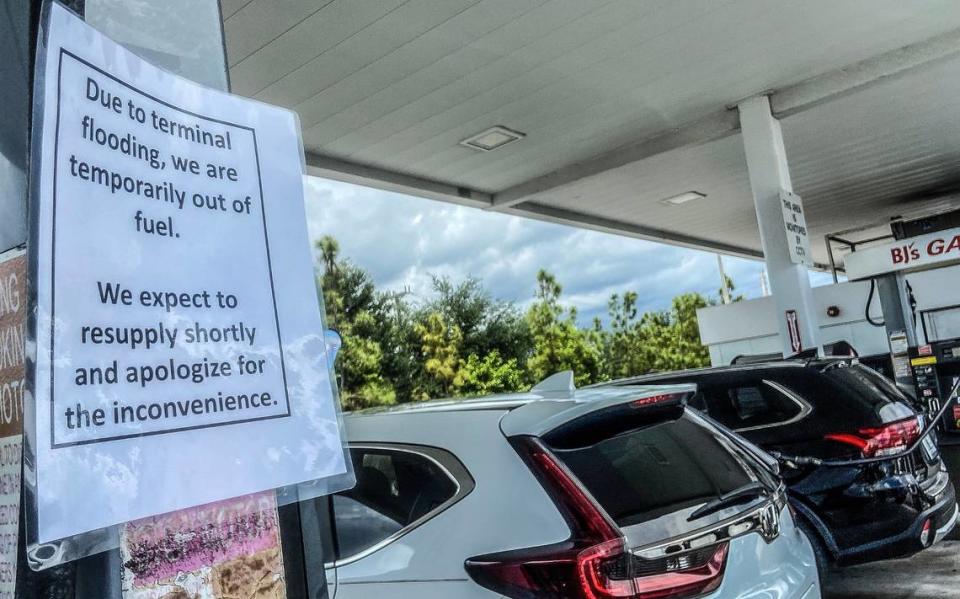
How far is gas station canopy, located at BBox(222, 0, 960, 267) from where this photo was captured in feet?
22.5

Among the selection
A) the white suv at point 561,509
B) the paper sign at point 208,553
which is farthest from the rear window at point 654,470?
the paper sign at point 208,553

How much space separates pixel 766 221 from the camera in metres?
9.45

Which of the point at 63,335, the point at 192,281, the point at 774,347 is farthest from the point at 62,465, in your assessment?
the point at 774,347

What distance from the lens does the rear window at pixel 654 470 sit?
2.44 metres

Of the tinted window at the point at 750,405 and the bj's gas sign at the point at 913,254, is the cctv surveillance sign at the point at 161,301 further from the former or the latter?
the bj's gas sign at the point at 913,254

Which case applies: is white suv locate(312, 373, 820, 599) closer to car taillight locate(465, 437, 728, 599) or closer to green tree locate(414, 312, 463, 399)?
car taillight locate(465, 437, 728, 599)

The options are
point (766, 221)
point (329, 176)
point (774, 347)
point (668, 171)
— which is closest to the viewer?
point (766, 221)

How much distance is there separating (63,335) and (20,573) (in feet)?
1.11

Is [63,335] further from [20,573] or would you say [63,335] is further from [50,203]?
[20,573]

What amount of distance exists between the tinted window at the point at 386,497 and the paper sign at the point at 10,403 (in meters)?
1.58

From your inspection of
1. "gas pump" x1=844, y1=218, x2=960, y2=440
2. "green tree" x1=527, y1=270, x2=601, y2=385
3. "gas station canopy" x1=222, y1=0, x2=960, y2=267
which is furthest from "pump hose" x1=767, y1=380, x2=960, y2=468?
"green tree" x1=527, y1=270, x2=601, y2=385

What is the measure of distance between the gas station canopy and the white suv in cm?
462

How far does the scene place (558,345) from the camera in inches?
1260

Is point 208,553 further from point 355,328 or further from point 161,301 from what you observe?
point 355,328
